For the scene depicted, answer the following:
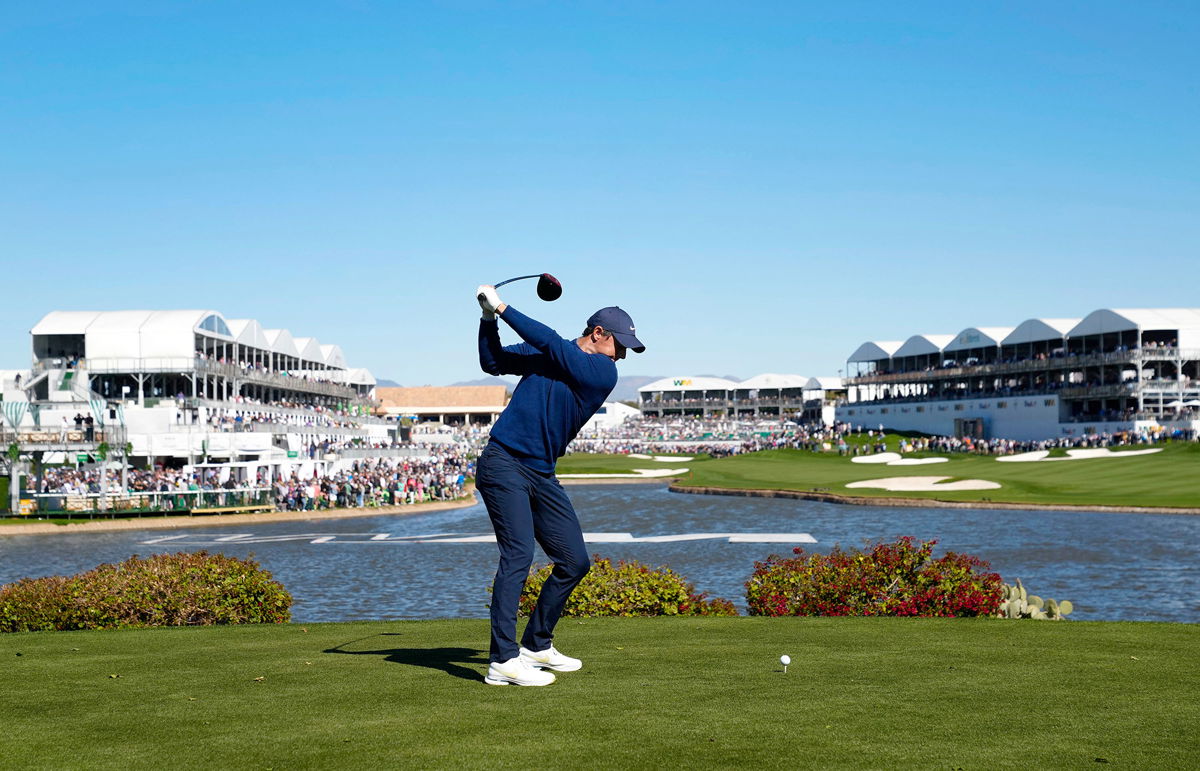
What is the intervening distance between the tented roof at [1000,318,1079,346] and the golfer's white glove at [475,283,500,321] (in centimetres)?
9378

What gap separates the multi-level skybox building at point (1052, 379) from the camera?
83.4m

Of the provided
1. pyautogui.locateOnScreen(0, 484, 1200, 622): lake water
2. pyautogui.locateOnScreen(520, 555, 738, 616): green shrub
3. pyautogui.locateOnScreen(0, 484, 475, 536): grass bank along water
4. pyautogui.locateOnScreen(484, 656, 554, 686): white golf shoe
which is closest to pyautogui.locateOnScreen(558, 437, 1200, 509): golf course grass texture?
pyautogui.locateOnScreen(0, 484, 1200, 622): lake water

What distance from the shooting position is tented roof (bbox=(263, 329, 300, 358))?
3659 inches

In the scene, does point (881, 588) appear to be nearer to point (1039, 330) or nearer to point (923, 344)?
point (1039, 330)

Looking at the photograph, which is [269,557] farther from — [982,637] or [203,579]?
[982,637]

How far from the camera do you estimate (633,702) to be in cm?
657

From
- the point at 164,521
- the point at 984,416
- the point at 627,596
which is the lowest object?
the point at 164,521

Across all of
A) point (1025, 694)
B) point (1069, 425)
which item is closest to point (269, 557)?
point (1025, 694)

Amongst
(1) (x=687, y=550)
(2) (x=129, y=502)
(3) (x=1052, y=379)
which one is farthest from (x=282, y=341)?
(1) (x=687, y=550)

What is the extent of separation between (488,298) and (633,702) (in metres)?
2.44

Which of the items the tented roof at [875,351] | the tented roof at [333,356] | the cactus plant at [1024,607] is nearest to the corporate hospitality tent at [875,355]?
the tented roof at [875,351]

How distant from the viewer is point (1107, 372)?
89.6 meters

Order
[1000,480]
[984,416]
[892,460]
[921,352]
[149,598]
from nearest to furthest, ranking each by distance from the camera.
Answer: [149,598], [1000,480], [892,460], [984,416], [921,352]

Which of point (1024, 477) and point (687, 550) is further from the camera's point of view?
point (1024, 477)
